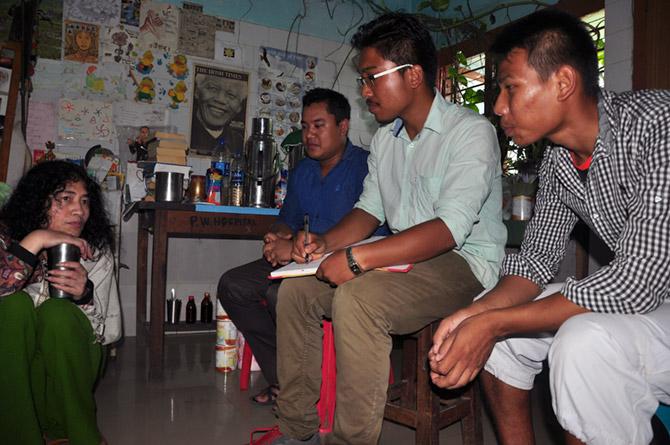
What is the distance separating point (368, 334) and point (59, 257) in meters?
0.91

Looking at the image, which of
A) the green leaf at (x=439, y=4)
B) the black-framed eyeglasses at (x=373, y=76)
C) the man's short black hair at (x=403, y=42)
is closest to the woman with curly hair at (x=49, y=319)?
the black-framed eyeglasses at (x=373, y=76)

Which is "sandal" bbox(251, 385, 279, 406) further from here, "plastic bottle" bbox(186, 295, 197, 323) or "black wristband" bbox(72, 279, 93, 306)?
"plastic bottle" bbox(186, 295, 197, 323)

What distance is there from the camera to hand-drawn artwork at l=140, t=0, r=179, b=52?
3544mm

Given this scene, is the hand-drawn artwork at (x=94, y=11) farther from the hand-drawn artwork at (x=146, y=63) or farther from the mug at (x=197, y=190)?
the mug at (x=197, y=190)

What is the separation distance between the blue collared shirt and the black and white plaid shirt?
3.36 ft

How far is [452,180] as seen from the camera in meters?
1.48

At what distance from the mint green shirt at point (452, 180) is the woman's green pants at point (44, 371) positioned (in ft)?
3.33

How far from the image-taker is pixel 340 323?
1.30 m

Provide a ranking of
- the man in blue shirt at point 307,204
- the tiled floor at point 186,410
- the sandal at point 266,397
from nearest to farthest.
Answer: the tiled floor at point 186,410 → the sandal at point 266,397 → the man in blue shirt at point 307,204

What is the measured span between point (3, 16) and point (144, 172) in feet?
4.06

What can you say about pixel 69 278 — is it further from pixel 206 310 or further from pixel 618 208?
pixel 206 310

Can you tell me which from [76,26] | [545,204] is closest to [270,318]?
[545,204]

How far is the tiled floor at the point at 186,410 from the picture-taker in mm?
1768

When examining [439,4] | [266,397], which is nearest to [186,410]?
[266,397]
